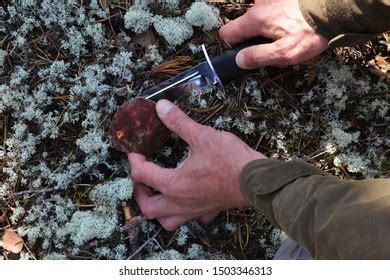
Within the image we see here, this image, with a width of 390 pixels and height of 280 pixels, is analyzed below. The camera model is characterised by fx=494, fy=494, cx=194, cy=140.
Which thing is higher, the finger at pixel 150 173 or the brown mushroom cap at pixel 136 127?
the brown mushroom cap at pixel 136 127

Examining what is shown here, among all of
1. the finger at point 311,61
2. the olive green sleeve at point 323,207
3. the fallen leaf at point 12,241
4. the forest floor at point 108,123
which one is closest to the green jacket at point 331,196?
the olive green sleeve at point 323,207

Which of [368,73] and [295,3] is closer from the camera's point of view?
[295,3]

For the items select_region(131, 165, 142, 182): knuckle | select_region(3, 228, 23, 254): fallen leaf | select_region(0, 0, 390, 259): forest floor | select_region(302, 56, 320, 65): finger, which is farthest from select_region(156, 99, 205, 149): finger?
select_region(3, 228, 23, 254): fallen leaf

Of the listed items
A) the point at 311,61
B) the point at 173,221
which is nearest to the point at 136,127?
the point at 173,221

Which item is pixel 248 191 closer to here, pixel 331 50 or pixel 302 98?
pixel 302 98

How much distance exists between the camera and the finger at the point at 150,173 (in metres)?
2.06

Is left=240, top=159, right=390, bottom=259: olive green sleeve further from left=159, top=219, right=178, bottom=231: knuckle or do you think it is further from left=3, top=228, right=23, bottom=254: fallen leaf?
left=3, top=228, right=23, bottom=254: fallen leaf

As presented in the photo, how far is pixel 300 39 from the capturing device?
2.09 metres

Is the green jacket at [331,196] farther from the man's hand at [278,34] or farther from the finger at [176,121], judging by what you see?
the finger at [176,121]

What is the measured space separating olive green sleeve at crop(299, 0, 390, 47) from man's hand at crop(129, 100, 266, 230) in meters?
0.59

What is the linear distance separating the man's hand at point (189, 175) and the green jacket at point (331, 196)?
0.15 metres

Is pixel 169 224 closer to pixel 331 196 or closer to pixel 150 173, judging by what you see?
pixel 150 173
